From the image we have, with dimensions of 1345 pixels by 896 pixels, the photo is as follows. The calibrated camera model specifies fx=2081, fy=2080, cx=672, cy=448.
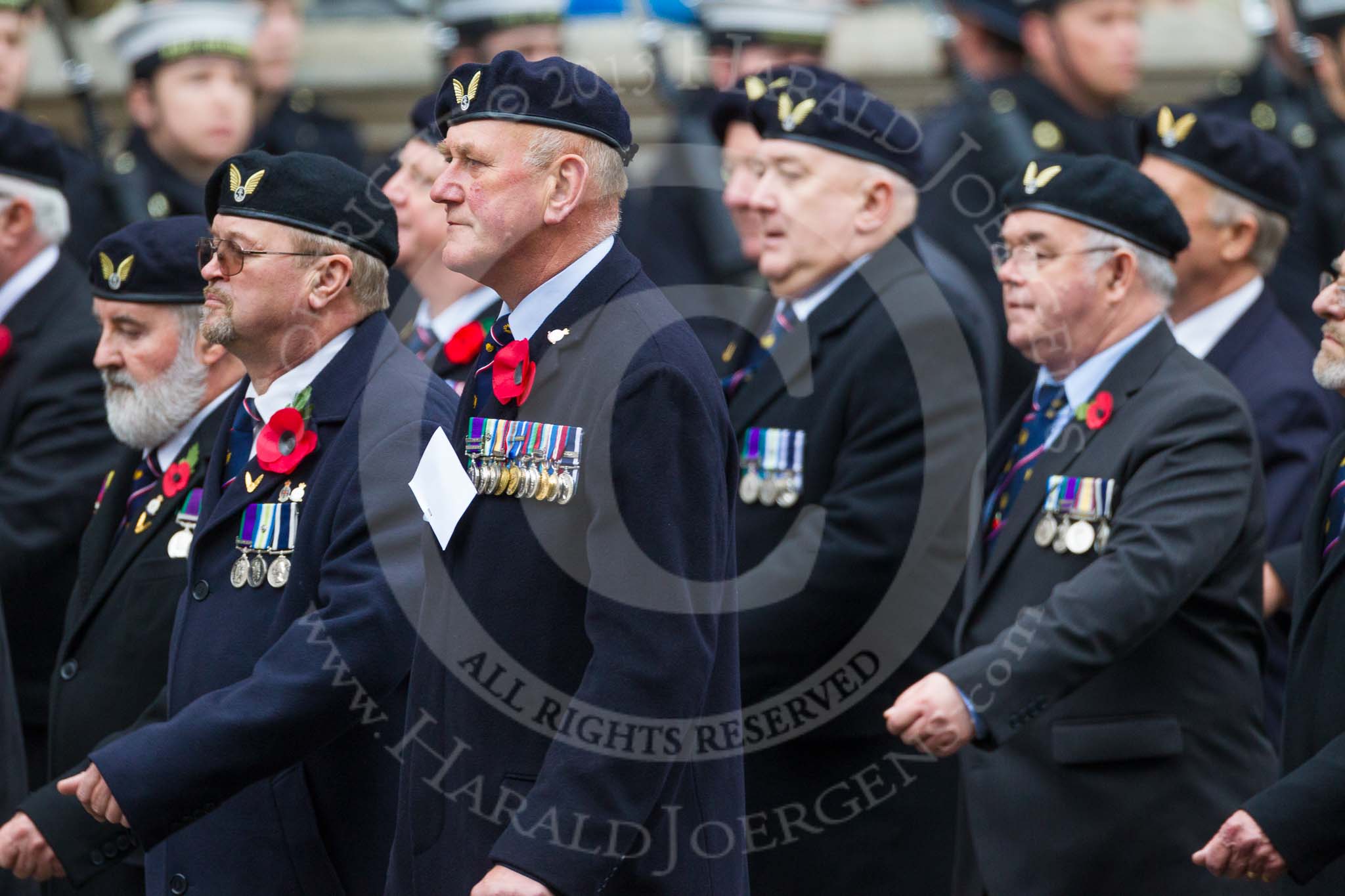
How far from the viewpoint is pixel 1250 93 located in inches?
320

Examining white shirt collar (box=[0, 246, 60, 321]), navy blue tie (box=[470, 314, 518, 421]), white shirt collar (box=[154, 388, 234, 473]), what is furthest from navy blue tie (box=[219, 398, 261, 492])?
white shirt collar (box=[0, 246, 60, 321])

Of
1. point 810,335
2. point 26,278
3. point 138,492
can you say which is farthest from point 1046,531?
point 26,278

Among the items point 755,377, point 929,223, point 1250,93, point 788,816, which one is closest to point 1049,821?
point 788,816

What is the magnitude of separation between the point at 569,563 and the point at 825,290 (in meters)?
2.05

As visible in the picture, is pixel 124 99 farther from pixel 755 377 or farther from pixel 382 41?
pixel 755 377

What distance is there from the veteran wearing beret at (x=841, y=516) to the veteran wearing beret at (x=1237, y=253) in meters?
0.82

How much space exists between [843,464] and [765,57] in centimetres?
309

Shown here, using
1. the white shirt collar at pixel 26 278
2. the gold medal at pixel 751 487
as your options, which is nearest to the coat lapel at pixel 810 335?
the gold medal at pixel 751 487

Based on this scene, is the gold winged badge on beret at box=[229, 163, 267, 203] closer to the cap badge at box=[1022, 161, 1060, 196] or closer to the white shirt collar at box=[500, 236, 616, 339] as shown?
the white shirt collar at box=[500, 236, 616, 339]

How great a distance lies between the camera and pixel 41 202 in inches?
240

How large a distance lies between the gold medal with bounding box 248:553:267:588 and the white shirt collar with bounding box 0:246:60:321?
2069 millimetres

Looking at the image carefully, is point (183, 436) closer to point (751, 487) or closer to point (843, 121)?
point (751, 487)

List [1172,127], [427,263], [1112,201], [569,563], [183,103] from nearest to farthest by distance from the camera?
[569,563] < [1112,201] < [1172,127] < [427,263] < [183,103]

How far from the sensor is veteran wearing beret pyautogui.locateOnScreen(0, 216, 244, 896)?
15.0ft
